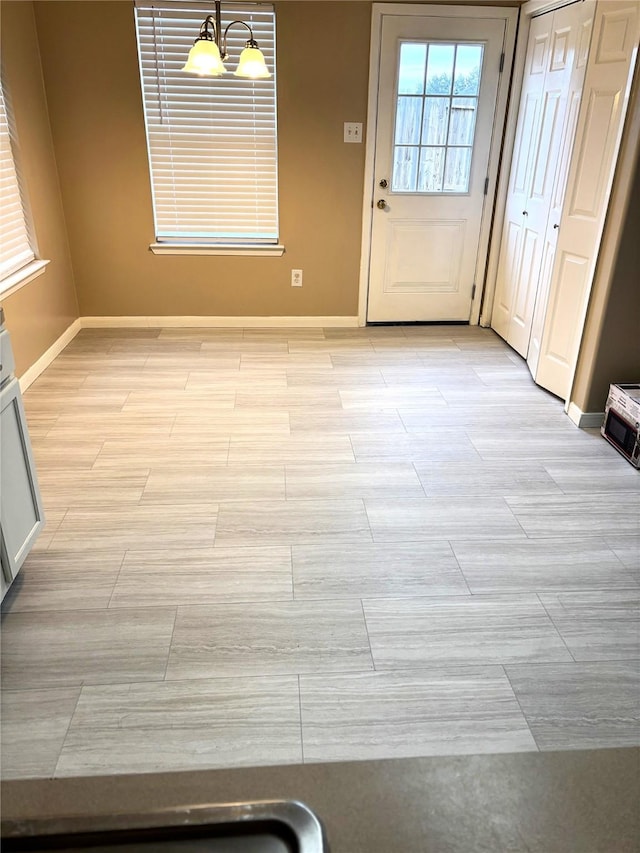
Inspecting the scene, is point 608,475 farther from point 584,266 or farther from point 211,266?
point 211,266

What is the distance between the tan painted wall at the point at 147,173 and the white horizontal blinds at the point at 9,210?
67cm

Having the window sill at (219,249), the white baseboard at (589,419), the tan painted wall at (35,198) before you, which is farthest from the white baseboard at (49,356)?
the white baseboard at (589,419)

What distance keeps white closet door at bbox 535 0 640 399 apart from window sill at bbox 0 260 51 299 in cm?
312

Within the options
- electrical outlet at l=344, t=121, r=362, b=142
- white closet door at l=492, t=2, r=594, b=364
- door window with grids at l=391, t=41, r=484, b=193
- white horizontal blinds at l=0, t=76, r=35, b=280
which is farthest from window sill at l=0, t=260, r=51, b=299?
white closet door at l=492, t=2, r=594, b=364

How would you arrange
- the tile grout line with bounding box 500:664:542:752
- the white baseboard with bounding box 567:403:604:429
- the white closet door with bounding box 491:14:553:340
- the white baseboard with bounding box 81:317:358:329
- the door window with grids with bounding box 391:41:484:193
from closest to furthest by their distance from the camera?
the tile grout line with bounding box 500:664:542:752, the white baseboard with bounding box 567:403:604:429, the white closet door with bounding box 491:14:553:340, the door window with grids with bounding box 391:41:484:193, the white baseboard with bounding box 81:317:358:329

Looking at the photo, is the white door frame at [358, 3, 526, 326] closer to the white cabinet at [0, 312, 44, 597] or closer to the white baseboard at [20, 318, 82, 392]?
the white baseboard at [20, 318, 82, 392]

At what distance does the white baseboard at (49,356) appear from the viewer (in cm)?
369

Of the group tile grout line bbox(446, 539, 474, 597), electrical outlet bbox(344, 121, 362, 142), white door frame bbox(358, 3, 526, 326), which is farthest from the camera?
electrical outlet bbox(344, 121, 362, 142)

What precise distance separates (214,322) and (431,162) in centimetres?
201

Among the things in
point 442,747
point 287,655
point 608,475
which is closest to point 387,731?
point 442,747

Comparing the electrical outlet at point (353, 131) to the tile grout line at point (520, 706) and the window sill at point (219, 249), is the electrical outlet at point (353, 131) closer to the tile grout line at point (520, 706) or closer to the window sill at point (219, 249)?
the window sill at point (219, 249)

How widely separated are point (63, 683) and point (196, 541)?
2.40ft

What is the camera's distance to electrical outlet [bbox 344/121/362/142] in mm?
4336

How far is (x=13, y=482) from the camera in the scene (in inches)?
76.7
